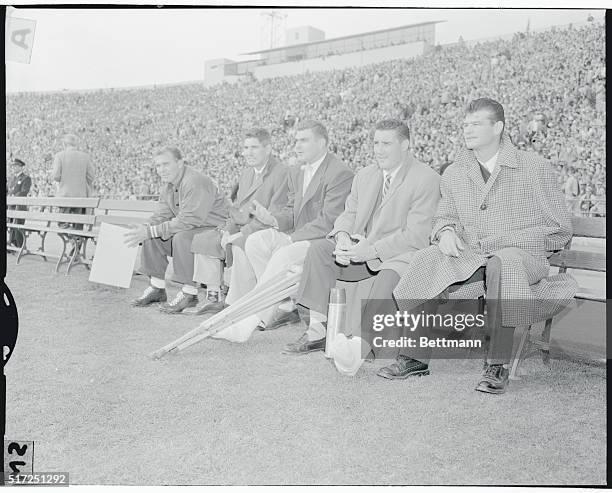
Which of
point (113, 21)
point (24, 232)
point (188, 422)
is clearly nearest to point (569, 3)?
point (113, 21)

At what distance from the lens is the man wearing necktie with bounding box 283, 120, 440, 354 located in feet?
7.83

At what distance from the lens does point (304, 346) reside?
253 centimetres

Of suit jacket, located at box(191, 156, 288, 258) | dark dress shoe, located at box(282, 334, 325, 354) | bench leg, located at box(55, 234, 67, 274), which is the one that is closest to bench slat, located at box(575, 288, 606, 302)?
dark dress shoe, located at box(282, 334, 325, 354)

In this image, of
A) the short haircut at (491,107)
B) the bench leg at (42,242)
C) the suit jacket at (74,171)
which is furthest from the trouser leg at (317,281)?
the bench leg at (42,242)

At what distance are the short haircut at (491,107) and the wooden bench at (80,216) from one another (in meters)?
1.40

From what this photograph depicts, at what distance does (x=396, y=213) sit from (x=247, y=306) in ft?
2.30

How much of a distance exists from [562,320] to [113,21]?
1.93 m

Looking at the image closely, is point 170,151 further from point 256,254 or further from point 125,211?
point 256,254

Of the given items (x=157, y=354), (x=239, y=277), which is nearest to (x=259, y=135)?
(x=239, y=277)

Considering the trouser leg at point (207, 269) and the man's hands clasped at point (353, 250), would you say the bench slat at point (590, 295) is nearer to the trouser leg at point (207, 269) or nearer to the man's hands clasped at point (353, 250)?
the man's hands clasped at point (353, 250)

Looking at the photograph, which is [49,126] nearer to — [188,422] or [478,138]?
[188,422]

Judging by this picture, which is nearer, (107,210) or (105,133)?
(105,133)

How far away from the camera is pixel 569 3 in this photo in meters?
2.09

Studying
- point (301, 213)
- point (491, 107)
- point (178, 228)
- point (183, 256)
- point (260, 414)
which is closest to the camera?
point (260, 414)
